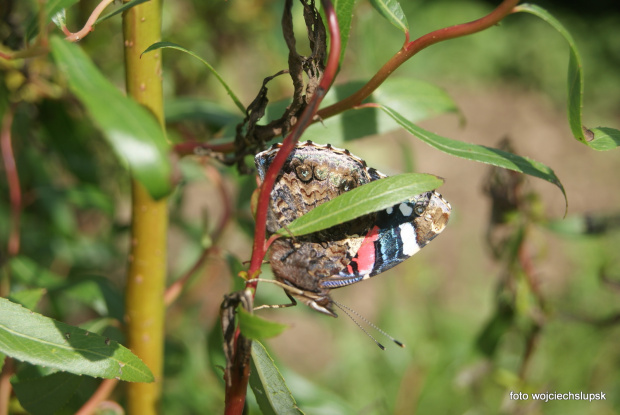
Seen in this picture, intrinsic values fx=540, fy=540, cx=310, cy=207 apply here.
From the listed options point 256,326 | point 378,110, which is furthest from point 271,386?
point 378,110

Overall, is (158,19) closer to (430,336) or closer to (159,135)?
(159,135)

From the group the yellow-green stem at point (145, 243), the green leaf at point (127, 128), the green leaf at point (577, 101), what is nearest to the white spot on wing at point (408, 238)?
the green leaf at point (577, 101)

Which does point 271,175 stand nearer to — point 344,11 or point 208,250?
point 344,11

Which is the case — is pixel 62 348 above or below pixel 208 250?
below

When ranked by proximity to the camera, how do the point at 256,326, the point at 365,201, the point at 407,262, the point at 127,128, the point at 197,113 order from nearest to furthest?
the point at 127,128, the point at 256,326, the point at 365,201, the point at 197,113, the point at 407,262

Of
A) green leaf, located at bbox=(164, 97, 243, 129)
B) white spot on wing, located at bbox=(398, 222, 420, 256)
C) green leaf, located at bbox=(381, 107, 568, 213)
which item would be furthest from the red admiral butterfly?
green leaf, located at bbox=(164, 97, 243, 129)
